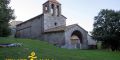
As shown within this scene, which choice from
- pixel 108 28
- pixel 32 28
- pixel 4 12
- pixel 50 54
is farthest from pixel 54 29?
pixel 50 54

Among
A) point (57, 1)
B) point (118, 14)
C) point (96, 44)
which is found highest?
point (57, 1)

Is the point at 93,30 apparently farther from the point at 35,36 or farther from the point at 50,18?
the point at 35,36

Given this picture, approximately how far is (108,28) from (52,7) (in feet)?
48.6

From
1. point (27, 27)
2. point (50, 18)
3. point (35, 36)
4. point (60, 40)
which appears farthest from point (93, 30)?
point (27, 27)

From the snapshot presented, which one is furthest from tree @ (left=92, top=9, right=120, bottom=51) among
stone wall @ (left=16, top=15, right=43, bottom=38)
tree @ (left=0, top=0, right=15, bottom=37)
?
tree @ (left=0, top=0, right=15, bottom=37)

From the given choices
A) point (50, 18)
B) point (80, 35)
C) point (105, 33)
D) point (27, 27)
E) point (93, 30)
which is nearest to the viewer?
point (105, 33)

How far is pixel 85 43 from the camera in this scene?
41281mm

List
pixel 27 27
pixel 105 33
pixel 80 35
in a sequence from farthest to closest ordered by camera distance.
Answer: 1. pixel 27 27
2. pixel 80 35
3. pixel 105 33

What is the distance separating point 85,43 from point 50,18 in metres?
9.93

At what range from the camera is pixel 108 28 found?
36250 millimetres

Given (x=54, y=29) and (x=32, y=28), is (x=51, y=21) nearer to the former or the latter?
(x=54, y=29)

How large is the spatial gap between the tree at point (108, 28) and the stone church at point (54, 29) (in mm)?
3870

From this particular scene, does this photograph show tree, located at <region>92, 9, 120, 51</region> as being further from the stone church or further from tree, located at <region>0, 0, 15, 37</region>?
tree, located at <region>0, 0, 15, 37</region>

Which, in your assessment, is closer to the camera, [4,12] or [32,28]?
[4,12]
